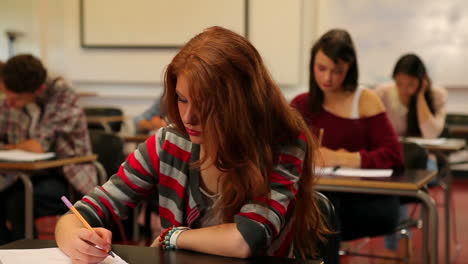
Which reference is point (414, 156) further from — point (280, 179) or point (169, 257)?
point (169, 257)

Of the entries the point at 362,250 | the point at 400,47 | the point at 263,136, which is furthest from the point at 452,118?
the point at 263,136

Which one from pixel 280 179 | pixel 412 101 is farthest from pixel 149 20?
pixel 280 179

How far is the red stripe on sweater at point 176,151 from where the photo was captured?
1380 mm

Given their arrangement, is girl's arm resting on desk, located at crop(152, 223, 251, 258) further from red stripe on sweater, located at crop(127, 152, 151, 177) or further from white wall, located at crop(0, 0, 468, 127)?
white wall, located at crop(0, 0, 468, 127)

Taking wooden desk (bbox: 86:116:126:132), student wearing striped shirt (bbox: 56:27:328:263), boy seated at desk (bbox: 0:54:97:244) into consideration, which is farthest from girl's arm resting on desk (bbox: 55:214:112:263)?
wooden desk (bbox: 86:116:126:132)

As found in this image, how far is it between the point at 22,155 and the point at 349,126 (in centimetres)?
157

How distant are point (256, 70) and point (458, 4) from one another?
5.50 meters

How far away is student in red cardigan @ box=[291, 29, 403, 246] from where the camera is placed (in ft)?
8.59

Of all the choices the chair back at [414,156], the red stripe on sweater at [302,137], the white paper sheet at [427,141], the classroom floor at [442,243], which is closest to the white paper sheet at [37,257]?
the red stripe on sweater at [302,137]

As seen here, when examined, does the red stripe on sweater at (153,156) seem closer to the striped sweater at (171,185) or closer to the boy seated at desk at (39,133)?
the striped sweater at (171,185)

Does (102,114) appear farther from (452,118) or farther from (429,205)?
(429,205)

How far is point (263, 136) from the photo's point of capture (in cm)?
128

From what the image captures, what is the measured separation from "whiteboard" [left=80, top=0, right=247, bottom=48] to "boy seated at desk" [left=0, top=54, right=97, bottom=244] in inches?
138

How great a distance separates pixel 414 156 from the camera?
306cm
